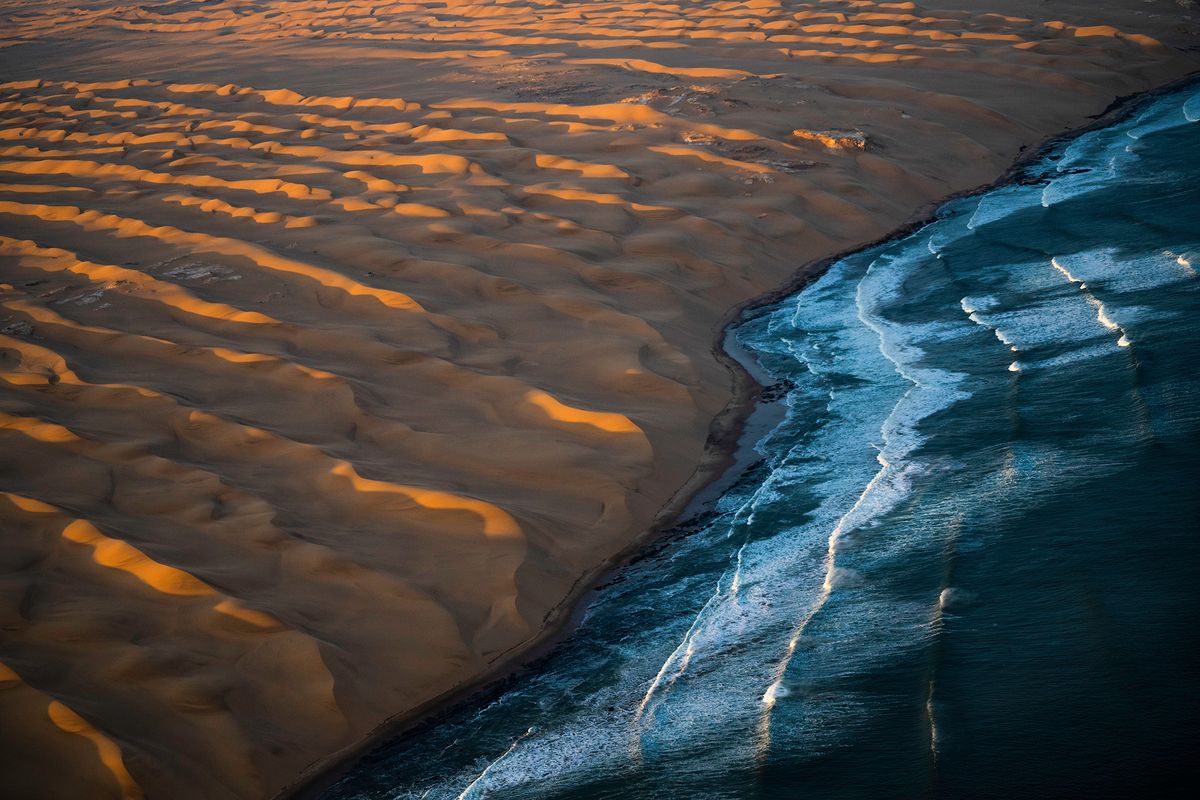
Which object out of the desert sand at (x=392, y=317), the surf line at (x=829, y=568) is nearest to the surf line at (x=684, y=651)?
the surf line at (x=829, y=568)

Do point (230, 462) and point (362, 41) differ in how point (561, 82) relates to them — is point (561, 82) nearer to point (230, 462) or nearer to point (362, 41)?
point (362, 41)

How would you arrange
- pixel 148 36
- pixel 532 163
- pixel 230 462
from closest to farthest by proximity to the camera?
1. pixel 230 462
2. pixel 532 163
3. pixel 148 36

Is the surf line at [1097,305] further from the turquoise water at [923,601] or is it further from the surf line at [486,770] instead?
the surf line at [486,770]

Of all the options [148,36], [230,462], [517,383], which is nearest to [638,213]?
[517,383]

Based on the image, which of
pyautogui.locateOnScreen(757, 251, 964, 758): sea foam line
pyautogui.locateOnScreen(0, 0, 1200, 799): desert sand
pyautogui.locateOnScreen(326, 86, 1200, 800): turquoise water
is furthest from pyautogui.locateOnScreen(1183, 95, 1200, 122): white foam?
pyautogui.locateOnScreen(757, 251, 964, 758): sea foam line

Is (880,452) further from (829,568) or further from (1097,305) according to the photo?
(1097,305)

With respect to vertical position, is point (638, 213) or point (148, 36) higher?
point (148, 36)

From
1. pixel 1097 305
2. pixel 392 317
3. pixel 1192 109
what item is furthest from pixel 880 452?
pixel 1192 109
